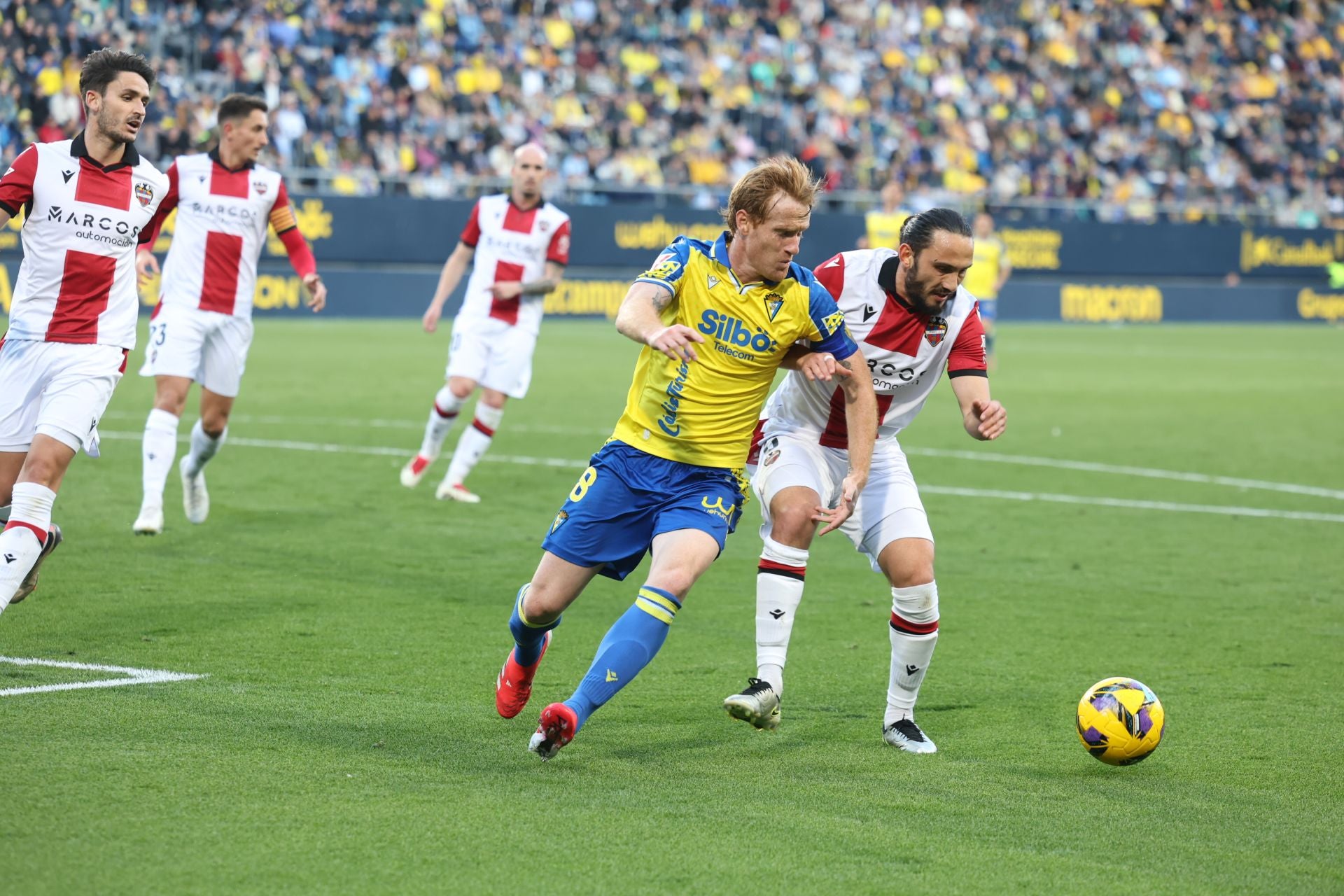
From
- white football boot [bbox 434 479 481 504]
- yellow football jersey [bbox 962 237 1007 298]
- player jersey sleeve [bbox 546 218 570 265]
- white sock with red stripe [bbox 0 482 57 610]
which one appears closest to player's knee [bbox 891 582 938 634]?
white sock with red stripe [bbox 0 482 57 610]

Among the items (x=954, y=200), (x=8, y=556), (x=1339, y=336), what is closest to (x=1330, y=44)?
(x=1339, y=336)

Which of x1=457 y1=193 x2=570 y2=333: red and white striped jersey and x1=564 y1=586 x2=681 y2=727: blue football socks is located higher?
x1=457 y1=193 x2=570 y2=333: red and white striped jersey

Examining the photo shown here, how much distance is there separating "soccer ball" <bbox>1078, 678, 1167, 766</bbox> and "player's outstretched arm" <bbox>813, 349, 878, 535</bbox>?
1.08 meters

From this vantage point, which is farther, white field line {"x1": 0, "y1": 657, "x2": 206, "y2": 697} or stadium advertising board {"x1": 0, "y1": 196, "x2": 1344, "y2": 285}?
stadium advertising board {"x1": 0, "y1": 196, "x2": 1344, "y2": 285}

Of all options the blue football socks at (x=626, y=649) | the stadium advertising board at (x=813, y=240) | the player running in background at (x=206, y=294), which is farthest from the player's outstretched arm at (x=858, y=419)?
the stadium advertising board at (x=813, y=240)

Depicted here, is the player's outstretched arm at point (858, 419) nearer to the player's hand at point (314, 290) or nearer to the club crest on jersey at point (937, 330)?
the club crest on jersey at point (937, 330)

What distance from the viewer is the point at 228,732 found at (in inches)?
207

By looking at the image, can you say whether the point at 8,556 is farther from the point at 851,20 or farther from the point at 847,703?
the point at 851,20

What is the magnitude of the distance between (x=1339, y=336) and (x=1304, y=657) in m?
27.9

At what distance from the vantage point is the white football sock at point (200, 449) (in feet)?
31.4

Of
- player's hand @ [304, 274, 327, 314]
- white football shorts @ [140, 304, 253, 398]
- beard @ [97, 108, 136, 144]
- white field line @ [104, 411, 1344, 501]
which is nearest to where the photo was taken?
beard @ [97, 108, 136, 144]

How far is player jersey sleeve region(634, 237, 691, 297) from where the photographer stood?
527cm

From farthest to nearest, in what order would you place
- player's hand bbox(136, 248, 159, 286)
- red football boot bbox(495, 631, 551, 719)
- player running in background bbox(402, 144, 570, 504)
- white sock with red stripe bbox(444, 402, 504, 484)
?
1. player running in background bbox(402, 144, 570, 504)
2. white sock with red stripe bbox(444, 402, 504, 484)
3. player's hand bbox(136, 248, 159, 286)
4. red football boot bbox(495, 631, 551, 719)

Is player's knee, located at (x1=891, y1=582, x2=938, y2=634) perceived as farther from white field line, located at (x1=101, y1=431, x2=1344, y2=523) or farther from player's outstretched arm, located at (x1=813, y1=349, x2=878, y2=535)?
white field line, located at (x1=101, y1=431, x2=1344, y2=523)
